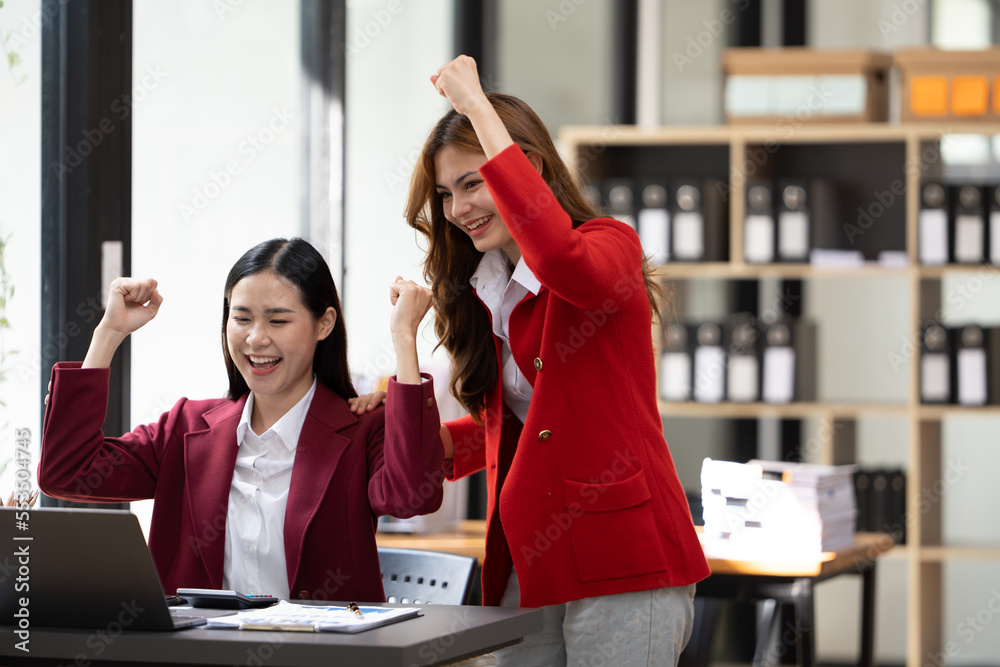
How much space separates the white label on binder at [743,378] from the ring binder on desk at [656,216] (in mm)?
447

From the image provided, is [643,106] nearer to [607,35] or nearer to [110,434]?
[607,35]

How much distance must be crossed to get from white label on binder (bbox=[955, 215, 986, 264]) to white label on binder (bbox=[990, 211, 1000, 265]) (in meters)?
0.03

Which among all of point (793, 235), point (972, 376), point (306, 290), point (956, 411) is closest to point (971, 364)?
point (972, 376)

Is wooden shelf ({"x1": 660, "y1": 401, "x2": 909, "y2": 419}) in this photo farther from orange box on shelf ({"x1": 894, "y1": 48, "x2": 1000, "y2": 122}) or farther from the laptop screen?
the laptop screen

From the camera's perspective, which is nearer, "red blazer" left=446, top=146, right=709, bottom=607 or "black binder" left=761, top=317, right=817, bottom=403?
"red blazer" left=446, top=146, right=709, bottom=607

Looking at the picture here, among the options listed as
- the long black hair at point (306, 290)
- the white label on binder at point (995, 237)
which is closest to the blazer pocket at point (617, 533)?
the long black hair at point (306, 290)

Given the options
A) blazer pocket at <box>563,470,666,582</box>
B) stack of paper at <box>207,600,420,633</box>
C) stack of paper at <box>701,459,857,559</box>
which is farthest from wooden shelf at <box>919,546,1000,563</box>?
stack of paper at <box>207,600,420,633</box>

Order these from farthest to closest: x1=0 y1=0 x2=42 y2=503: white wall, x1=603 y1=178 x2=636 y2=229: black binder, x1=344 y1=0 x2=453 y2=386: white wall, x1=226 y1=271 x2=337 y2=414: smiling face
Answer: x1=603 y1=178 x2=636 y2=229: black binder < x1=344 y1=0 x2=453 y2=386: white wall < x1=0 y1=0 x2=42 y2=503: white wall < x1=226 y1=271 x2=337 y2=414: smiling face

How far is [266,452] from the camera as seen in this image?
76.5 inches

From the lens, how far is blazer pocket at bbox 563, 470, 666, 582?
67.7 inches

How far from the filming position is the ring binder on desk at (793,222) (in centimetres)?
398

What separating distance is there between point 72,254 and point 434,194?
728 mm

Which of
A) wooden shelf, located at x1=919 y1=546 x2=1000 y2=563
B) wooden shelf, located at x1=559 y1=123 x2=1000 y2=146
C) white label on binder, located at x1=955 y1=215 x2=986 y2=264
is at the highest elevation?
wooden shelf, located at x1=559 y1=123 x2=1000 y2=146

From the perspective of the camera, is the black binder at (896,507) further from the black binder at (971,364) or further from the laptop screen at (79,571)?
the laptop screen at (79,571)
